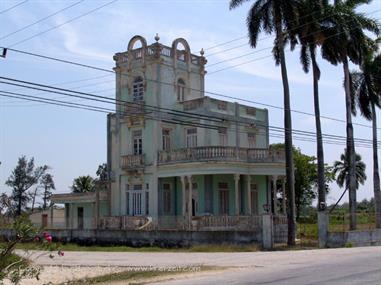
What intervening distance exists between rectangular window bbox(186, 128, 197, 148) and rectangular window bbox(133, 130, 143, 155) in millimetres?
3160

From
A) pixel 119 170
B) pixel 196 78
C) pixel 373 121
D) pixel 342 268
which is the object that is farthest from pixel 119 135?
pixel 342 268

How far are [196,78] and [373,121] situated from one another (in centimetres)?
1324

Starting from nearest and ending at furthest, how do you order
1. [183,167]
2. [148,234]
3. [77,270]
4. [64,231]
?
[77,270] → [148,234] → [183,167] → [64,231]

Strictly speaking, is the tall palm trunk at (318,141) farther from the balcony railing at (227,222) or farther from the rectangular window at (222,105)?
the rectangular window at (222,105)

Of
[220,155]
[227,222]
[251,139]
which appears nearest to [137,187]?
[220,155]

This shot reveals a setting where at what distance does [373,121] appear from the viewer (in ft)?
134

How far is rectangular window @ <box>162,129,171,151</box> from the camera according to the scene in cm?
3741

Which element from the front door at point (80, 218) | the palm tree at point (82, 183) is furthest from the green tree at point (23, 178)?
the front door at point (80, 218)

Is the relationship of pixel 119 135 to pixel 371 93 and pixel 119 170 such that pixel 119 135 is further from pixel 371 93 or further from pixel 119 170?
pixel 371 93

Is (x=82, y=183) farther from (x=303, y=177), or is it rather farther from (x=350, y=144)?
(x=350, y=144)

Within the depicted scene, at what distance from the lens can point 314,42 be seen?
33594mm

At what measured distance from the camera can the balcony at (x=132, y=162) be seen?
3712 centimetres

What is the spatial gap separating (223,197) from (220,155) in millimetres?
4176

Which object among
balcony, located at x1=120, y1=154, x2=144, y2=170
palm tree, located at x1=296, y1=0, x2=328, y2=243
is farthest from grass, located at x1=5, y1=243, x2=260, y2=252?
balcony, located at x1=120, y1=154, x2=144, y2=170
